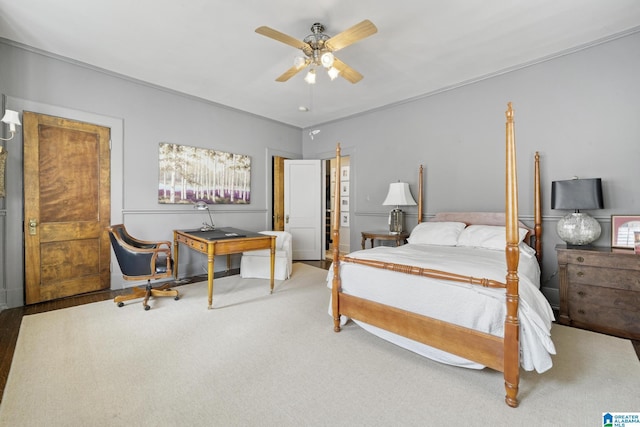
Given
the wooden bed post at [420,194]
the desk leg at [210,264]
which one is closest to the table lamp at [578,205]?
the wooden bed post at [420,194]

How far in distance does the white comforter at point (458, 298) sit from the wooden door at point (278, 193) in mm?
3286

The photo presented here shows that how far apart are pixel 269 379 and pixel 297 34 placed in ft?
10.1

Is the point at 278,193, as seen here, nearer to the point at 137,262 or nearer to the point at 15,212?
the point at 137,262

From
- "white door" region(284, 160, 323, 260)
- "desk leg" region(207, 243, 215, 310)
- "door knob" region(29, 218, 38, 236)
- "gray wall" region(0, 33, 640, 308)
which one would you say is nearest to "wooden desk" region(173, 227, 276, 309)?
"desk leg" region(207, 243, 215, 310)

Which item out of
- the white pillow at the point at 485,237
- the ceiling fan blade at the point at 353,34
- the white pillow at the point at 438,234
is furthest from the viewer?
the white pillow at the point at 438,234

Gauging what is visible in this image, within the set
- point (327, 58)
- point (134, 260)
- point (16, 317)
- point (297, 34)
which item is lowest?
point (16, 317)

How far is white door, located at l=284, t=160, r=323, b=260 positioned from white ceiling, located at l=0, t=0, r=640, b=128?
1.98 meters

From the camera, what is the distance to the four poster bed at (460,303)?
161 cm

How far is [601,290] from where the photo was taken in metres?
2.53

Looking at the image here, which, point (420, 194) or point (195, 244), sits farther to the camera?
point (420, 194)

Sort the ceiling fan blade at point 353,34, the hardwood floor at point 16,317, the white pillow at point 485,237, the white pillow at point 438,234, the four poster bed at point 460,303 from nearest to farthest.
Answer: the four poster bed at point 460,303 < the hardwood floor at point 16,317 < the ceiling fan blade at point 353,34 < the white pillow at point 485,237 < the white pillow at point 438,234

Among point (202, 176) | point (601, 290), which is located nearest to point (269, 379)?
point (601, 290)
